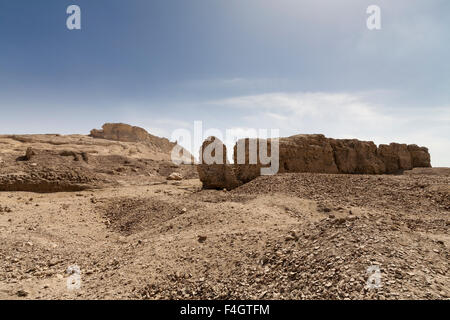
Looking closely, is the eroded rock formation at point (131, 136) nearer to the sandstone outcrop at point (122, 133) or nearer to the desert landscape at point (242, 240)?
the sandstone outcrop at point (122, 133)

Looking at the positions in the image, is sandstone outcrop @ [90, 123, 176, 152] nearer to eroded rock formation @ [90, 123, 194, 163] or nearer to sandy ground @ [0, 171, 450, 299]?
eroded rock formation @ [90, 123, 194, 163]

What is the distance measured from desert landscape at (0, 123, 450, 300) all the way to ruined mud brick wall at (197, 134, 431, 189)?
3.8 inches

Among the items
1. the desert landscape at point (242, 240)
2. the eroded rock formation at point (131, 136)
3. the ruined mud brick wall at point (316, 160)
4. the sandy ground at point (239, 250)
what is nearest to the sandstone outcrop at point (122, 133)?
the eroded rock formation at point (131, 136)

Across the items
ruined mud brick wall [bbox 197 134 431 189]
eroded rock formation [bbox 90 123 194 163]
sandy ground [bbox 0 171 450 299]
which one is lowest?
sandy ground [bbox 0 171 450 299]

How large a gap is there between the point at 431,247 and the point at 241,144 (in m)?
8.09

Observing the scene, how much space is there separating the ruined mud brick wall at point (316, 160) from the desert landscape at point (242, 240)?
10cm

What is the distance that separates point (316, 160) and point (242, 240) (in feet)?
29.9

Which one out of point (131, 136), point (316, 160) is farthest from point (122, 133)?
point (316, 160)

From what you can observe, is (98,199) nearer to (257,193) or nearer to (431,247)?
(257,193)

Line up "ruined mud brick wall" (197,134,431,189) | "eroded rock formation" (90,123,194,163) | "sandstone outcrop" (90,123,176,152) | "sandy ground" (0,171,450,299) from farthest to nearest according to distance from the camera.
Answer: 1. "eroded rock formation" (90,123,194,163)
2. "sandstone outcrop" (90,123,176,152)
3. "ruined mud brick wall" (197,134,431,189)
4. "sandy ground" (0,171,450,299)

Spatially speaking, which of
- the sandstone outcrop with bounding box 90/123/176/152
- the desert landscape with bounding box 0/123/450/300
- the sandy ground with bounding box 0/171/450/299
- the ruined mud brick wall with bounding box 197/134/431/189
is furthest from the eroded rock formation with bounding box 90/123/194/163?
the sandy ground with bounding box 0/171/450/299

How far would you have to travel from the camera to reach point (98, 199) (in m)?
9.82

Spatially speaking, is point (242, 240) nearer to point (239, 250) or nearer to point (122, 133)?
point (239, 250)

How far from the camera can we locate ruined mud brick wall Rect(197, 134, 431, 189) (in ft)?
36.1
